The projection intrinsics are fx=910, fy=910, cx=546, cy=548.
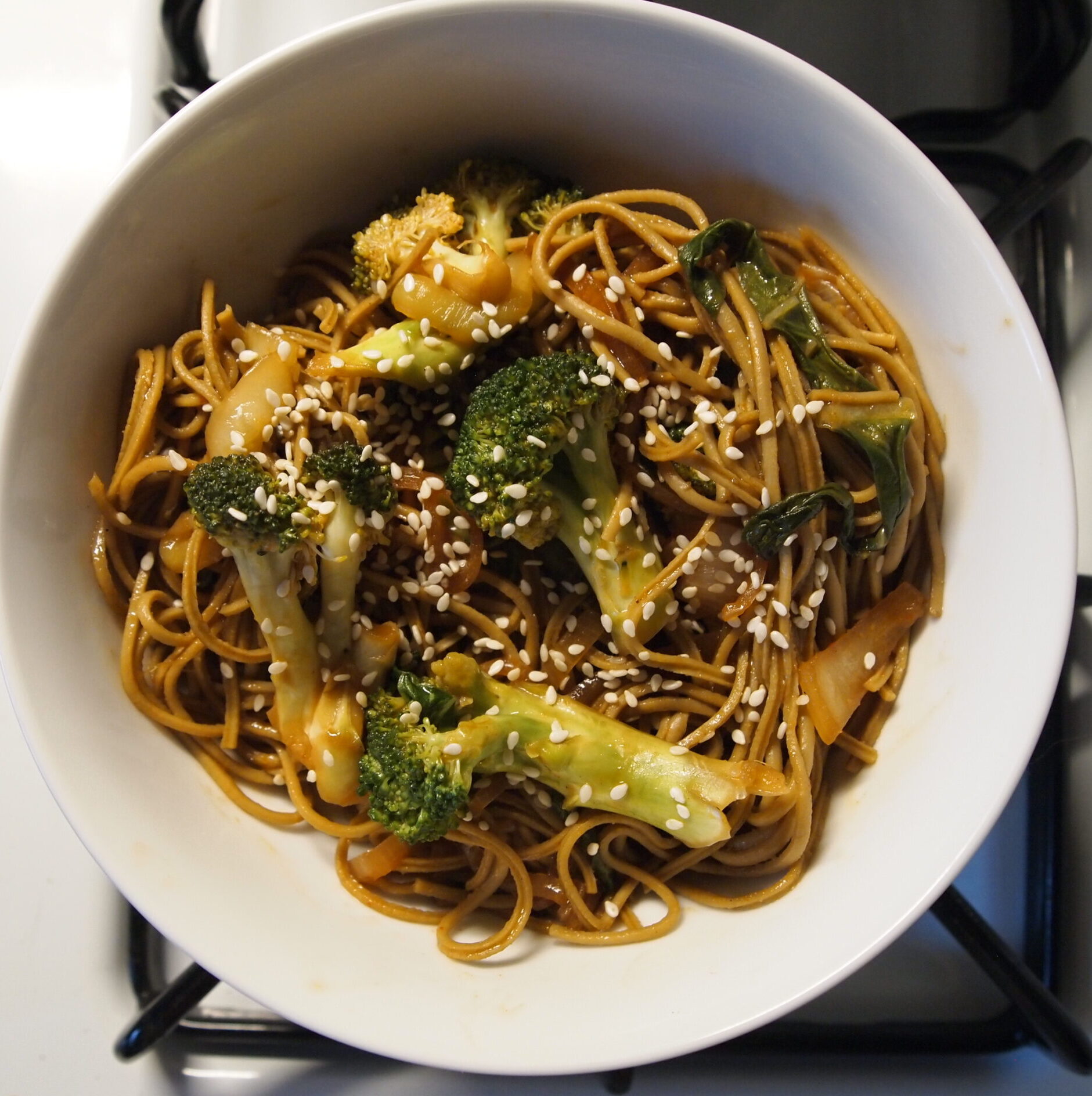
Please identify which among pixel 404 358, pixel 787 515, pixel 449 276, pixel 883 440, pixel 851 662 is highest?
pixel 449 276

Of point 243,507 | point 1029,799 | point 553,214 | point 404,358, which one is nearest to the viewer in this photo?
point 243,507

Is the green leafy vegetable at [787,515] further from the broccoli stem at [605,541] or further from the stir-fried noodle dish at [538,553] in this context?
the broccoli stem at [605,541]

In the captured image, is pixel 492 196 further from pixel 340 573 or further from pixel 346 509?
pixel 340 573

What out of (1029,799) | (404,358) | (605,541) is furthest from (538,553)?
(1029,799)

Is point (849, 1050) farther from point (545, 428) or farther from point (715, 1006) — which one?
point (545, 428)

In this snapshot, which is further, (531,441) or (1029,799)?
(1029,799)

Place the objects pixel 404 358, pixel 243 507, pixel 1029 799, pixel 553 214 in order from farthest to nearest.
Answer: pixel 1029 799
pixel 553 214
pixel 404 358
pixel 243 507

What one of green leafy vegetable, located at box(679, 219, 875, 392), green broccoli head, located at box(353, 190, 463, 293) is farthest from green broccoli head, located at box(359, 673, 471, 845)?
green leafy vegetable, located at box(679, 219, 875, 392)

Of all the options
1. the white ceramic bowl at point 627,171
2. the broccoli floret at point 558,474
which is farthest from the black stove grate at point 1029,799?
the broccoli floret at point 558,474

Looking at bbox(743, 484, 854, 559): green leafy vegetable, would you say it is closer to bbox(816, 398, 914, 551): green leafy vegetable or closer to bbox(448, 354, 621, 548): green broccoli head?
bbox(816, 398, 914, 551): green leafy vegetable
